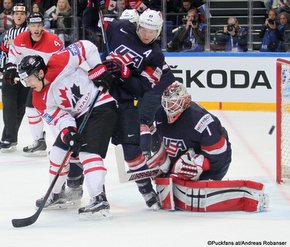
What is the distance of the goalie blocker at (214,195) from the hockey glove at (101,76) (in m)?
0.56

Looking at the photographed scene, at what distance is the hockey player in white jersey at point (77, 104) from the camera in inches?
171

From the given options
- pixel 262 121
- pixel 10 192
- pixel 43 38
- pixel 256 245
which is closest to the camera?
pixel 256 245

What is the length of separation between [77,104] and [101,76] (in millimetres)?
185

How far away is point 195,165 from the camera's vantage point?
14.6 feet

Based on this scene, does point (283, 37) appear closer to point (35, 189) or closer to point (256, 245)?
point (35, 189)

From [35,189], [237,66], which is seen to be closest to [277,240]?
[35,189]

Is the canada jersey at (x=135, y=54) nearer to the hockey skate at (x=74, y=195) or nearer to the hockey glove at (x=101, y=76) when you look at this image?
the hockey glove at (x=101, y=76)

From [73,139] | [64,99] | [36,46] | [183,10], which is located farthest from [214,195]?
[183,10]

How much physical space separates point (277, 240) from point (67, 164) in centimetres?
118

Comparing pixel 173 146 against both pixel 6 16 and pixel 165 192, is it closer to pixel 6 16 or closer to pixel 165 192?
pixel 165 192

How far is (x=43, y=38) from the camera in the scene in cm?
602

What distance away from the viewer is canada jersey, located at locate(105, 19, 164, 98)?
4.74 metres

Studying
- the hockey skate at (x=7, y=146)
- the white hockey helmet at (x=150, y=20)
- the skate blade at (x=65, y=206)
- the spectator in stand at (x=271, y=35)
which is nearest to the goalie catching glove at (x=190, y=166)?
the skate blade at (x=65, y=206)

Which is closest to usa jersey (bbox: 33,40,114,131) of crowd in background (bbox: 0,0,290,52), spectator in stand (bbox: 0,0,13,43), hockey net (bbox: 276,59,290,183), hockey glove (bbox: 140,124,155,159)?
hockey glove (bbox: 140,124,155,159)
